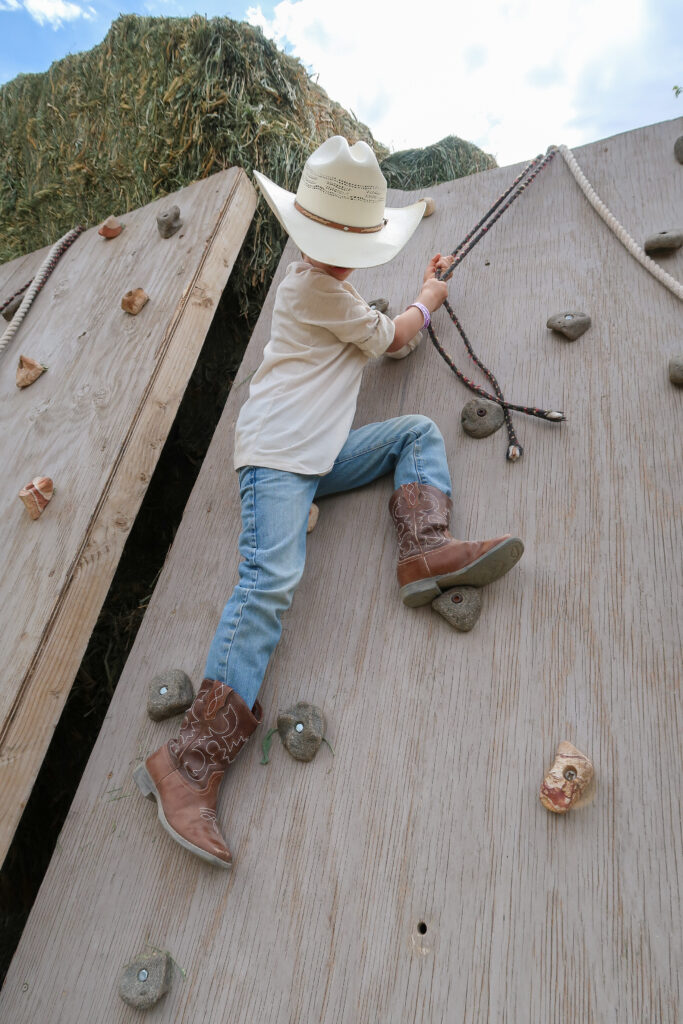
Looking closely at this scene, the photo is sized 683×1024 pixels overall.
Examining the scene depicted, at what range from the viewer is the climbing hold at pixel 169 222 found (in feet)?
8.09

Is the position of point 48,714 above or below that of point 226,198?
below

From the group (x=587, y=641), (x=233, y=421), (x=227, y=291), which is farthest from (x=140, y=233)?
(x=587, y=641)

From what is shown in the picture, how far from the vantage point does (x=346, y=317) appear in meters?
1.72

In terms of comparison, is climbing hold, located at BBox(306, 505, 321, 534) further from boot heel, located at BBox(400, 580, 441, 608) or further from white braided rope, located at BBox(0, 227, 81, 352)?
white braided rope, located at BBox(0, 227, 81, 352)

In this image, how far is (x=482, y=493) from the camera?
1.66m

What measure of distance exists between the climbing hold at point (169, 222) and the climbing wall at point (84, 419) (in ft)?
0.09

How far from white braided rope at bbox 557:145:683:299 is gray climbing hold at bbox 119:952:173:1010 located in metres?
1.93


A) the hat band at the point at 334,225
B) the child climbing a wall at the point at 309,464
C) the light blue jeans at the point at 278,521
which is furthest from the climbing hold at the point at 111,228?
the light blue jeans at the point at 278,521

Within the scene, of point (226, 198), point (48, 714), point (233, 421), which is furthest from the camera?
point (226, 198)

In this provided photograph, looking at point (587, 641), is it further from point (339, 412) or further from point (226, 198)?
point (226, 198)

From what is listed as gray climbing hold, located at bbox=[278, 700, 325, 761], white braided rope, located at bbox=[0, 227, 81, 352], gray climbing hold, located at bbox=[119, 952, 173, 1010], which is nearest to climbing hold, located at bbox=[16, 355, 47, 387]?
white braided rope, located at bbox=[0, 227, 81, 352]

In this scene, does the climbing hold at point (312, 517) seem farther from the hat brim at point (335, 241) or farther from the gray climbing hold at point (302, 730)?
the hat brim at point (335, 241)

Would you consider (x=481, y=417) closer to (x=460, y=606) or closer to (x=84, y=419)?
(x=460, y=606)

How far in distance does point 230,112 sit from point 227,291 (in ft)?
2.38
